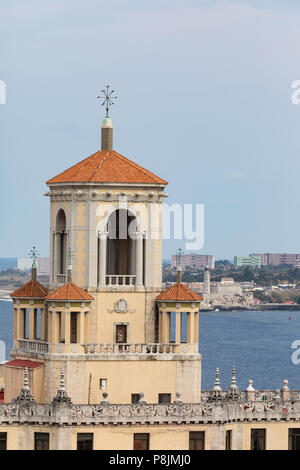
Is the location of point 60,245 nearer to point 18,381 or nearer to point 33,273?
point 33,273

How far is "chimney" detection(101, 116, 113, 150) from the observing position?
78312mm

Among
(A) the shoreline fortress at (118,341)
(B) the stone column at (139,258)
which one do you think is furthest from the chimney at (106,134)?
(B) the stone column at (139,258)

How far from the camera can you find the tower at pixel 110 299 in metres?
74.5

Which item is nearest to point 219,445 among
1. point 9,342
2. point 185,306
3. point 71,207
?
point 185,306

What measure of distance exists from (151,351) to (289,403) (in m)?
6.34

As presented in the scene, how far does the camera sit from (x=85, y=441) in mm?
71438

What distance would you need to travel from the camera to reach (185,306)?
76188 millimetres

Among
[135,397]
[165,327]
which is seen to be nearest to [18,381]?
[135,397]

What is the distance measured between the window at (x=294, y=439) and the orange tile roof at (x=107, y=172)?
12170 millimetres

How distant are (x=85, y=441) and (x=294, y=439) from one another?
948cm

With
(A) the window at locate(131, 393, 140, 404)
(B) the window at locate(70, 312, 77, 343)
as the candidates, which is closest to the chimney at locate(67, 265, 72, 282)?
(B) the window at locate(70, 312, 77, 343)

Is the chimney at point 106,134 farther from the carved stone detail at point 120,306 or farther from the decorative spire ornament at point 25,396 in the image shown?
the decorative spire ornament at point 25,396
